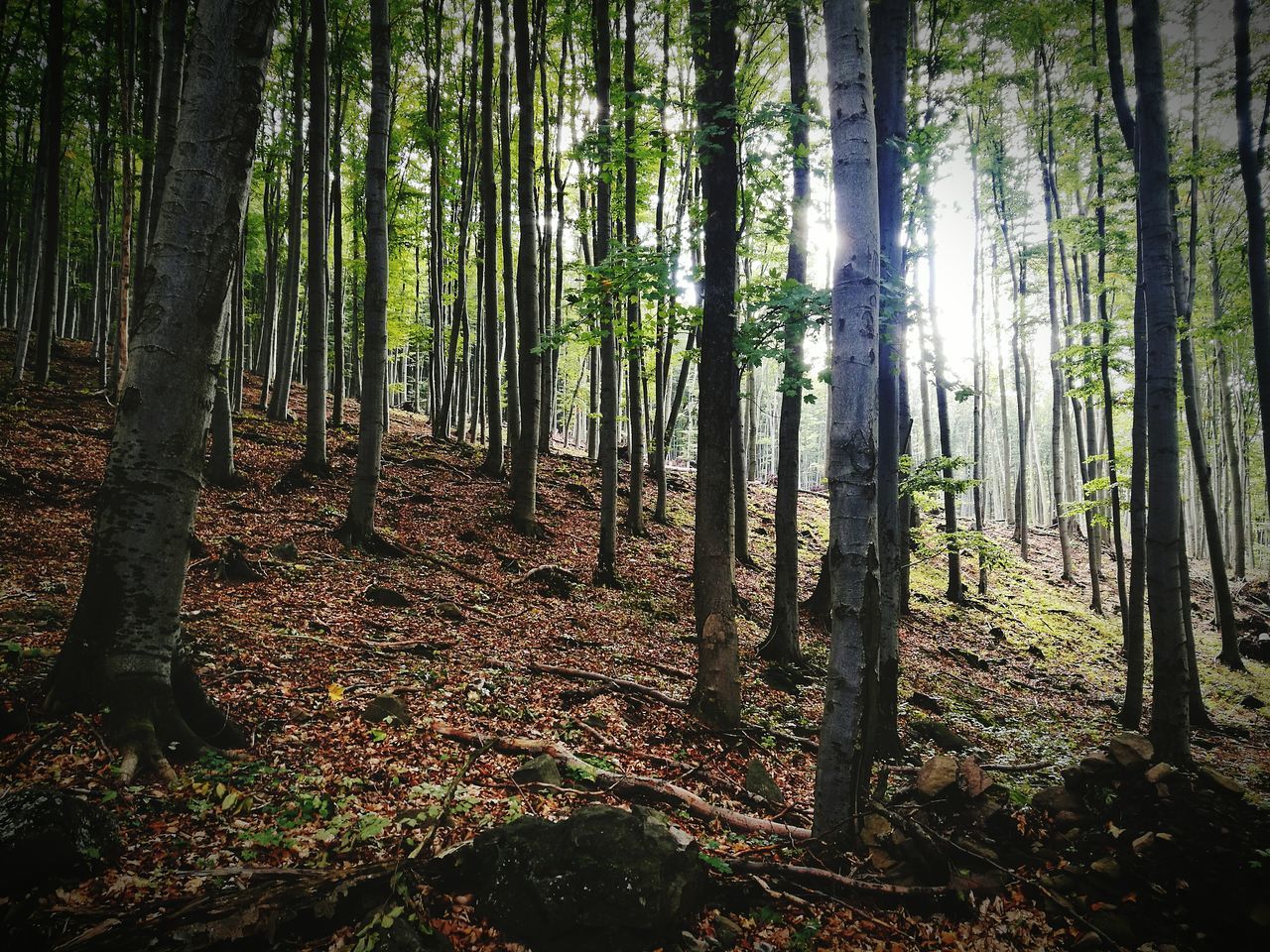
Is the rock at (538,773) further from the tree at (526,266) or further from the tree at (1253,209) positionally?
the tree at (1253,209)

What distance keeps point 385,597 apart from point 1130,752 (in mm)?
8108

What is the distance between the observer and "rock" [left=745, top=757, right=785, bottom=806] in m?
4.97

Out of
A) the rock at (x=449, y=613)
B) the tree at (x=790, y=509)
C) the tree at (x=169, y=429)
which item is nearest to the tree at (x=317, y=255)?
the rock at (x=449, y=613)

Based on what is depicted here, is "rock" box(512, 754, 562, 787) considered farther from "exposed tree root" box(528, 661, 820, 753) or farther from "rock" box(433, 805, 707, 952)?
"exposed tree root" box(528, 661, 820, 753)

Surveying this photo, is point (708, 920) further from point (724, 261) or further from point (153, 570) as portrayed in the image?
point (724, 261)

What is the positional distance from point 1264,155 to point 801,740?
12030mm

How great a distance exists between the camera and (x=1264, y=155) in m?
8.89

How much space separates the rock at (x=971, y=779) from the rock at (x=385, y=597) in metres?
6.58

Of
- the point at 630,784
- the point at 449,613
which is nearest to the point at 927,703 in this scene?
the point at 630,784

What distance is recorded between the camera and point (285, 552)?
7.80m

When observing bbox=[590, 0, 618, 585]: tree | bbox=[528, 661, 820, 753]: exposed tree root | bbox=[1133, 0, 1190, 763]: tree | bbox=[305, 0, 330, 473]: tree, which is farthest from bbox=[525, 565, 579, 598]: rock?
bbox=[1133, 0, 1190, 763]: tree

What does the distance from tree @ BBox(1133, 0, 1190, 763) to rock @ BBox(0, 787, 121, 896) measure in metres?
8.47

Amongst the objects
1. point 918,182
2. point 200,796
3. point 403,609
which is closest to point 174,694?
point 200,796

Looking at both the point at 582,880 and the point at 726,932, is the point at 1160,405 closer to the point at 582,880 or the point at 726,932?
the point at 726,932
